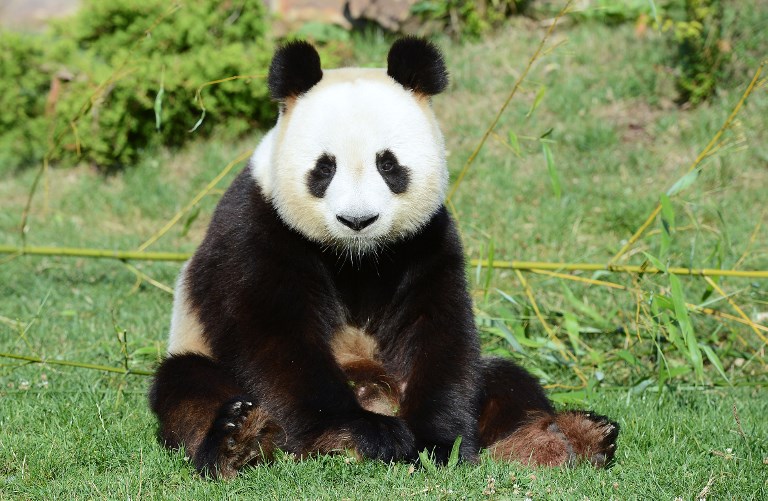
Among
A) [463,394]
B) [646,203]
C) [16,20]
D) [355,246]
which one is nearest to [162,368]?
[355,246]

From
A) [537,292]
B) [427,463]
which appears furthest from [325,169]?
[537,292]

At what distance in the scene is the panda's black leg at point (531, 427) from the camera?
387cm

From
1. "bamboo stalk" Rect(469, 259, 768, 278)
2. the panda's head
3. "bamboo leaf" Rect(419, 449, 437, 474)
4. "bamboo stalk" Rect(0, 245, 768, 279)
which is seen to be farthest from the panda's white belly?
"bamboo stalk" Rect(469, 259, 768, 278)

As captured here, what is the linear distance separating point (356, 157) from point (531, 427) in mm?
1429

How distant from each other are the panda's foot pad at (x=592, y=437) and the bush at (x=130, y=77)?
18.4 ft

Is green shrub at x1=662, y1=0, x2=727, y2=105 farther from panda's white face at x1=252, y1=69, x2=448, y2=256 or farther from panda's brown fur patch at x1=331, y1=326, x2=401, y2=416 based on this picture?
panda's brown fur patch at x1=331, y1=326, x2=401, y2=416

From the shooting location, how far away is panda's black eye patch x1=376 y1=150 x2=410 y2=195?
3.70 metres

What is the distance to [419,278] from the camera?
4.06m

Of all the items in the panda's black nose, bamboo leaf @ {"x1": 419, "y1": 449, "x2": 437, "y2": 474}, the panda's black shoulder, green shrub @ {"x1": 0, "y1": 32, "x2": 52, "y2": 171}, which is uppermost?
the panda's black nose

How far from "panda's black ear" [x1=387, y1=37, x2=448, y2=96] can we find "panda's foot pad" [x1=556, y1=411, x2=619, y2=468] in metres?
1.59

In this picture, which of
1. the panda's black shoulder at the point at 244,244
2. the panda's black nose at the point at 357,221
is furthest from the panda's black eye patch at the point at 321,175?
the panda's black shoulder at the point at 244,244

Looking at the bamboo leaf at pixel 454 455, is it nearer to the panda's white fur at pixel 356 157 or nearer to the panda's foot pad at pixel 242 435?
the panda's foot pad at pixel 242 435

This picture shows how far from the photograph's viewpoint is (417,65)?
155 inches

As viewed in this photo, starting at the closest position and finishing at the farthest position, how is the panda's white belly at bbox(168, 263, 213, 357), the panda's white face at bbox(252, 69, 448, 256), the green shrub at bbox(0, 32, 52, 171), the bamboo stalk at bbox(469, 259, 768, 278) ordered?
the panda's white face at bbox(252, 69, 448, 256), the panda's white belly at bbox(168, 263, 213, 357), the bamboo stalk at bbox(469, 259, 768, 278), the green shrub at bbox(0, 32, 52, 171)
